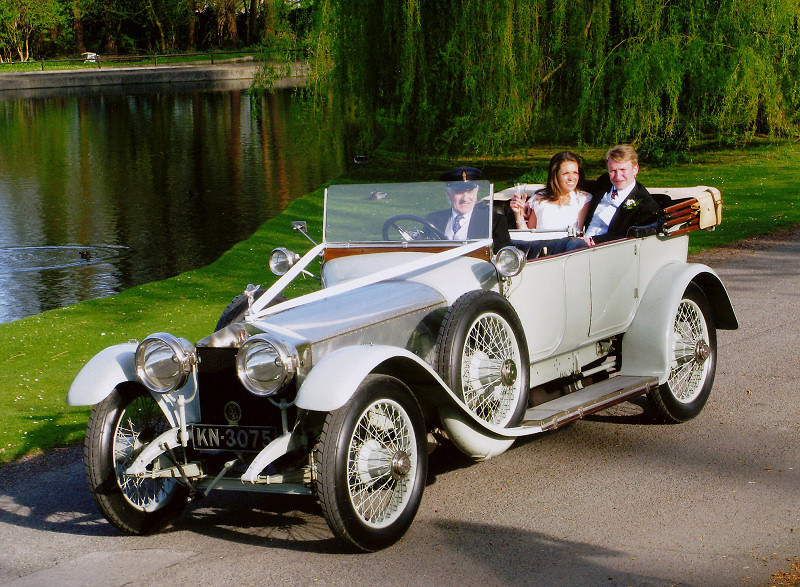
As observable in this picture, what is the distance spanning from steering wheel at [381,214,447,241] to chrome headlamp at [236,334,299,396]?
69.0 inches

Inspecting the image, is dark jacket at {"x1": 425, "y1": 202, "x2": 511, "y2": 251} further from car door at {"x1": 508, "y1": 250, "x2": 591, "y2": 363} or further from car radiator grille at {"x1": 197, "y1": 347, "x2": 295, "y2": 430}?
car radiator grille at {"x1": 197, "y1": 347, "x2": 295, "y2": 430}

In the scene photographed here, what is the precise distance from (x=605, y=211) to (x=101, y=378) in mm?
3683

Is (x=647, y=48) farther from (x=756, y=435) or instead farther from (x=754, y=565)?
(x=754, y=565)

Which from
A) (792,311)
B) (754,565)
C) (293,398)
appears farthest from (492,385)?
(792,311)

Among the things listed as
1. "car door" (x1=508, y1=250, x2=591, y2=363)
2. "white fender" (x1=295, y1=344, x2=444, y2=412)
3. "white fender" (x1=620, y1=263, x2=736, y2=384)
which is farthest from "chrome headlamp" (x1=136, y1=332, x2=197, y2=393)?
"white fender" (x1=620, y1=263, x2=736, y2=384)

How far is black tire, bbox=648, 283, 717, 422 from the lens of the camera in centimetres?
647

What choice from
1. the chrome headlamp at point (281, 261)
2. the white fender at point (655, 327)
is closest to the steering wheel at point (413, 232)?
the chrome headlamp at point (281, 261)

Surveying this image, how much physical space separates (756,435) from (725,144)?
1992 centimetres

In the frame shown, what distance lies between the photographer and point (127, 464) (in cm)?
494

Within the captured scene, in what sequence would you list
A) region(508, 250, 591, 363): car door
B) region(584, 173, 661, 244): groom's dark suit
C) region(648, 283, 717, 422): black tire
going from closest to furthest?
region(508, 250, 591, 363): car door, region(648, 283, 717, 422): black tire, region(584, 173, 661, 244): groom's dark suit

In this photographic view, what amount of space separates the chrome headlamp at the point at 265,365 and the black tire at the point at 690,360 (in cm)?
282

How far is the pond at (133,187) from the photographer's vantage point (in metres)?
15.3

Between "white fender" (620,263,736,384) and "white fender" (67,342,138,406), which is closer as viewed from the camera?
"white fender" (67,342,138,406)

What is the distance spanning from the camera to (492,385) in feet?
17.5
